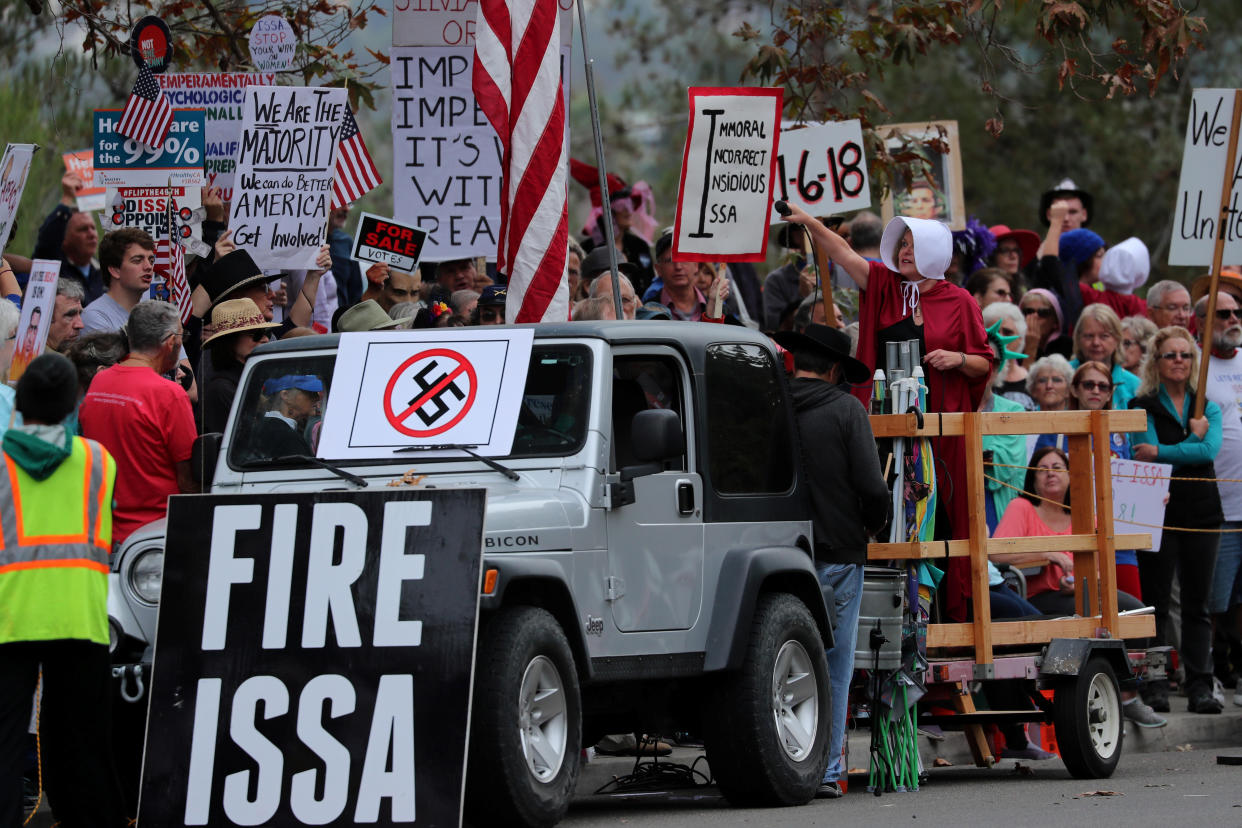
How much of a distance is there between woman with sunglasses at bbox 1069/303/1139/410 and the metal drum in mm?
4756

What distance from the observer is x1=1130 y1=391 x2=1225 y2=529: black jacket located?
14.2 m

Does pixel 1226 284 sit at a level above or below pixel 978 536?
above

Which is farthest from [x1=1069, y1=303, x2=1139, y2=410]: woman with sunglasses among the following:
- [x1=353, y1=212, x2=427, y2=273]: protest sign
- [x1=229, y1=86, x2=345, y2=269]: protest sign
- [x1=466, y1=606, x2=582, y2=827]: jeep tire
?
[x1=466, y1=606, x2=582, y2=827]: jeep tire

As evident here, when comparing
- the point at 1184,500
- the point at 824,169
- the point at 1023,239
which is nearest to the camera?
the point at 824,169

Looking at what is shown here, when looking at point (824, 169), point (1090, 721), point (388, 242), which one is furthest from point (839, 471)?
point (824, 169)

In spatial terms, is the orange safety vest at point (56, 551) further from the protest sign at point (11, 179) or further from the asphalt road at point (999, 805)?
the protest sign at point (11, 179)

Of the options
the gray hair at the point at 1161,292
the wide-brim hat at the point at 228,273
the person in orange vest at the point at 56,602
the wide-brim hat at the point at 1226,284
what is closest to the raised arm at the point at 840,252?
the wide-brim hat at the point at 228,273

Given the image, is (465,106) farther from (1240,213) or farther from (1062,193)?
Answer: (1062,193)

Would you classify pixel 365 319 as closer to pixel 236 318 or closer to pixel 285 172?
pixel 236 318

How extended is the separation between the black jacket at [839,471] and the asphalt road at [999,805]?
1273 millimetres

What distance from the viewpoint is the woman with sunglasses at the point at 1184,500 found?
46.2ft

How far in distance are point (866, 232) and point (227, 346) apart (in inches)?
205

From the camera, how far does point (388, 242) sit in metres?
13.1

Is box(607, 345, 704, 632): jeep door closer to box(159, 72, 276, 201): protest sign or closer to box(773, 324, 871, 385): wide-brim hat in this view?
box(773, 324, 871, 385): wide-brim hat
